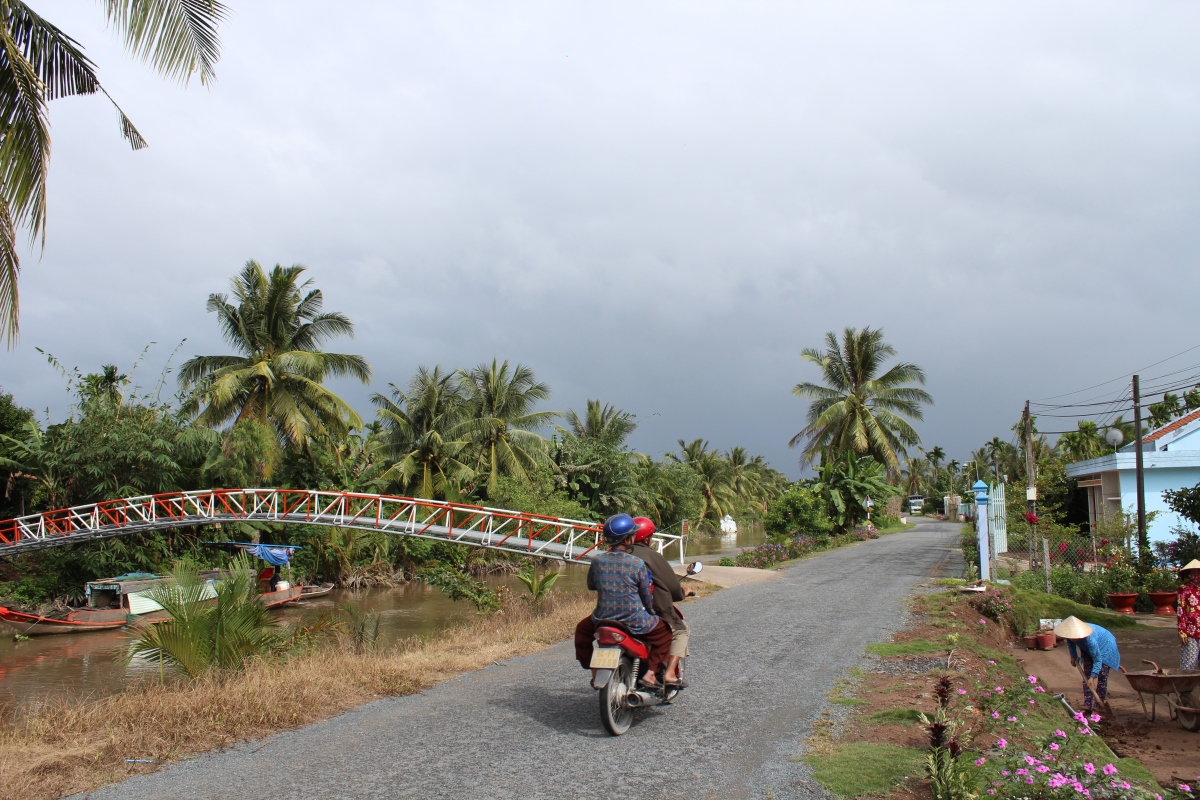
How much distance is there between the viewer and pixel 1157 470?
21.0 metres

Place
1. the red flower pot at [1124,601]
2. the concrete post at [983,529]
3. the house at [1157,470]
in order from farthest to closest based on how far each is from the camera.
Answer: the house at [1157,470] < the red flower pot at [1124,601] < the concrete post at [983,529]

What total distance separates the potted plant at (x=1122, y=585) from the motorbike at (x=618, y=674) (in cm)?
1252

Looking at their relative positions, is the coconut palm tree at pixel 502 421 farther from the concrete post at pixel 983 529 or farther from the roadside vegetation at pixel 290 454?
the concrete post at pixel 983 529

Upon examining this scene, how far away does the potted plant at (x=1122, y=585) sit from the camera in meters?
14.4

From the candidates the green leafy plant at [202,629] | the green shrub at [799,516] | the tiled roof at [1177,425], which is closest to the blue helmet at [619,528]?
the green leafy plant at [202,629]

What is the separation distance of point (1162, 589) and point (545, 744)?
1405 cm

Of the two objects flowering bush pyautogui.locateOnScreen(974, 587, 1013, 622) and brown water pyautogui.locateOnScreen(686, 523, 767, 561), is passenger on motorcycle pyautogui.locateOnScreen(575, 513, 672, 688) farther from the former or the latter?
brown water pyautogui.locateOnScreen(686, 523, 767, 561)

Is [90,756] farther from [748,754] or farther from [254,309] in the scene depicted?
[254,309]

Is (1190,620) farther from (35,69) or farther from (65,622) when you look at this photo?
(65,622)

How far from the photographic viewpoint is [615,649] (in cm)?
528

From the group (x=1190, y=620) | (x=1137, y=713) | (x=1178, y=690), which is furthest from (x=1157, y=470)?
(x=1178, y=690)

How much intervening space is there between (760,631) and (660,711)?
13.5 ft

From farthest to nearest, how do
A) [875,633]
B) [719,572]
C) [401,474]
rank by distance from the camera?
[401,474], [719,572], [875,633]

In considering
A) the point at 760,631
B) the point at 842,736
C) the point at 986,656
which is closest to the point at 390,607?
the point at 760,631
